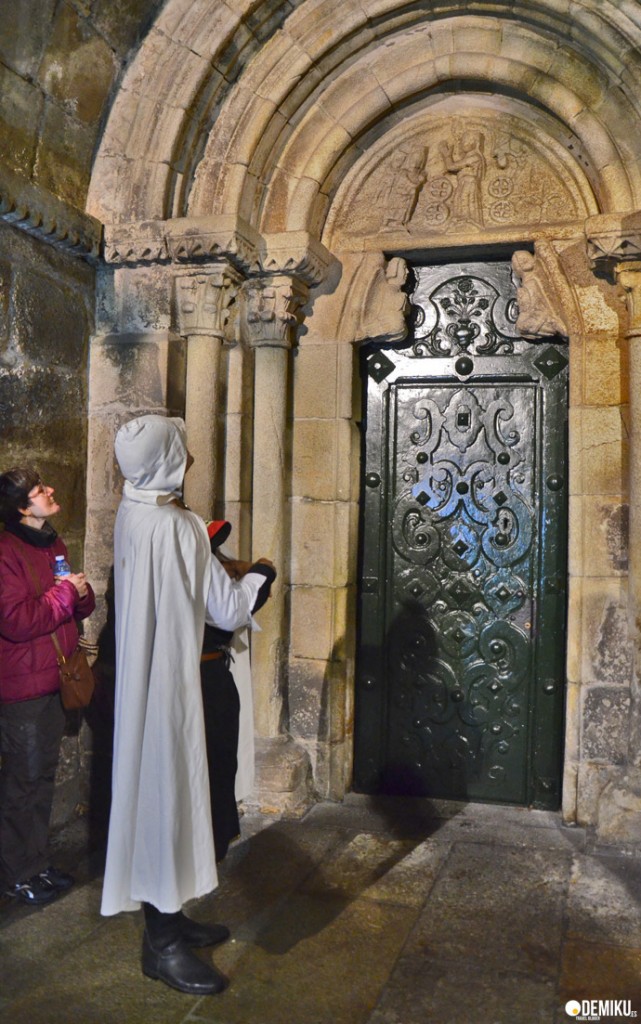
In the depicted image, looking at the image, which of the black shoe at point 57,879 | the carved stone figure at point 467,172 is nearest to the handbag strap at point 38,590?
the black shoe at point 57,879

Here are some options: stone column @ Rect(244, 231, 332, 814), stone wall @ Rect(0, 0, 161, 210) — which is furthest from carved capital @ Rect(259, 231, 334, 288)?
stone wall @ Rect(0, 0, 161, 210)

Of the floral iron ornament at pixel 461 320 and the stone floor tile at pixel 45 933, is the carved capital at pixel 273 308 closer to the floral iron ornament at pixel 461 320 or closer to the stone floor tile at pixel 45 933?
the floral iron ornament at pixel 461 320

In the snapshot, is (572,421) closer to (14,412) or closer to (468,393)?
(468,393)

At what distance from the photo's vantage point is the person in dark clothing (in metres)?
2.71

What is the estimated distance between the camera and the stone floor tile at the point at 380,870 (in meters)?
3.11

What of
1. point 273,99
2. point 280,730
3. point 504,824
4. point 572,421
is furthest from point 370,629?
point 273,99

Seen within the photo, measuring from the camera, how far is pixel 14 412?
338cm

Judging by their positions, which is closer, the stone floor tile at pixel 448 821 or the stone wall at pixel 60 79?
the stone wall at pixel 60 79

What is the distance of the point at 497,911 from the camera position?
2969 millimetres

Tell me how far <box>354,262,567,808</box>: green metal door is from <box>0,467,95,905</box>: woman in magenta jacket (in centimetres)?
159

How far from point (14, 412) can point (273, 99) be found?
1753mm

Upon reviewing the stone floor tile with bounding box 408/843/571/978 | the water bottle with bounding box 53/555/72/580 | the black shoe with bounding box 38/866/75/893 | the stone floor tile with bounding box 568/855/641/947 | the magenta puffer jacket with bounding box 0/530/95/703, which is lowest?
the stone floor tile with bounding box 408/843/571/978

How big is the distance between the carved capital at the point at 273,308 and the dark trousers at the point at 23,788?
1.85m

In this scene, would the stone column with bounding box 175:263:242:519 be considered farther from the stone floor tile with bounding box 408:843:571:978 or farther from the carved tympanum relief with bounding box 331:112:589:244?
the stone floor tile with bounding box 408:843:571:978
